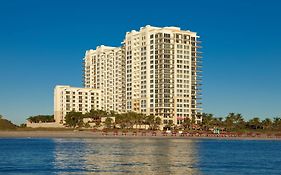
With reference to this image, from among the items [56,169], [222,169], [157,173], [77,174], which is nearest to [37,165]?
[56,169]

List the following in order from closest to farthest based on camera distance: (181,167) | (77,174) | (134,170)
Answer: (77,174) → (134,170) → (181,167)

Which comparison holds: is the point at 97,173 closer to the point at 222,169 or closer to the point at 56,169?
the point at 56,169

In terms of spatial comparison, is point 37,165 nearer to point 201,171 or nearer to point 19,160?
point 19,160

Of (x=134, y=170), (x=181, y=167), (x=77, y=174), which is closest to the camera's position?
(x=77, y=174)

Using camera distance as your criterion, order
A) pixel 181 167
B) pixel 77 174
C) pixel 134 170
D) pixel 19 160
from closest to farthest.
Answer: pixel 77 174 → pixel 134 170 → pixel 181 167 → pixel 19 160

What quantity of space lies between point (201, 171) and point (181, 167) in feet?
15.1

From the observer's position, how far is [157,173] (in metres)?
57.8

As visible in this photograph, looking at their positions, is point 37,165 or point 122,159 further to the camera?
point 122,159

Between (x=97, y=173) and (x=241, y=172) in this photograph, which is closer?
(x=97, y=173)

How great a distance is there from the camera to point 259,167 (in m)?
68.9

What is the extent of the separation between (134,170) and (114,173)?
12.8 ft

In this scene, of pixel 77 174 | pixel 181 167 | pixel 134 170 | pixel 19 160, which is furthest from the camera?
pixel 19 160

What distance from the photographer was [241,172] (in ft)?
201

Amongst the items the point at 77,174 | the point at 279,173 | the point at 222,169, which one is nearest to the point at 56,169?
the point at 77,174
